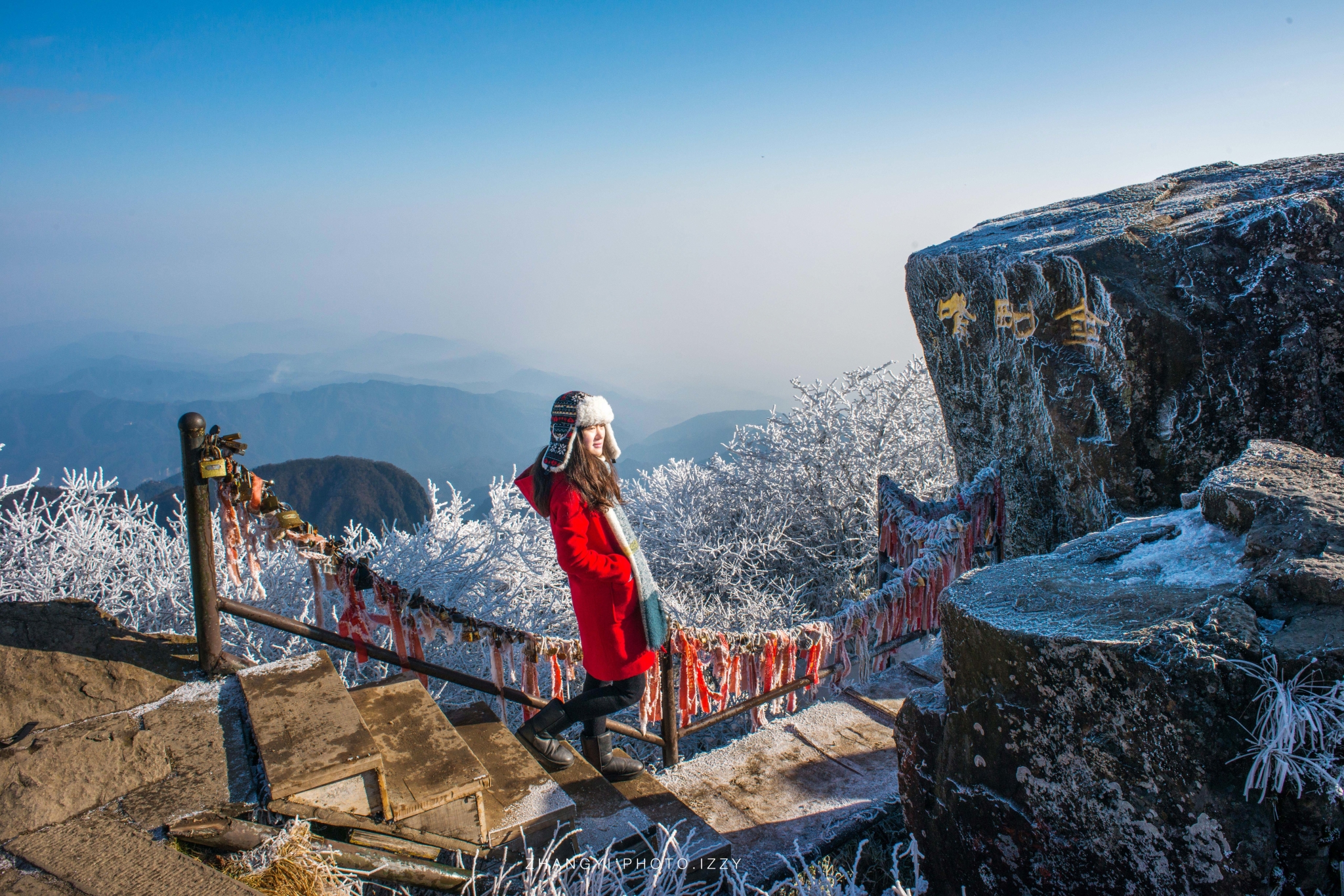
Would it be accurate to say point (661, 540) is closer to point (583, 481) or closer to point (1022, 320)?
point (1022, 320)

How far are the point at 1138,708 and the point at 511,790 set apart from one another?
1.93 meters

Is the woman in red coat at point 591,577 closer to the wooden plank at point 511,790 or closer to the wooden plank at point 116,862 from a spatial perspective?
the wooden plank at point 511,790

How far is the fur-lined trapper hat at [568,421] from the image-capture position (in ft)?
9.16

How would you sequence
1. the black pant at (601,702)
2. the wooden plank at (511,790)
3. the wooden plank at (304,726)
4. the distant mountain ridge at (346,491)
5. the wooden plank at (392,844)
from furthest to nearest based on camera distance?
1. the distant mountain ridge at (346,491)
2. the black pant at (601,702)
3. the wooden plank at (511,790)
4. the wooden plank at (304,726)
5. the wooden plank at (392,844)

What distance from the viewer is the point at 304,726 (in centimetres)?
245

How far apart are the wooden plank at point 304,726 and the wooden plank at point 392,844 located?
0.19 m

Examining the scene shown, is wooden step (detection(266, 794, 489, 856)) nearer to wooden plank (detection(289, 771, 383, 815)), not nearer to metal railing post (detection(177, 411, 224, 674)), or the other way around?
wooden plank (detection(289, 771, 383, 815))

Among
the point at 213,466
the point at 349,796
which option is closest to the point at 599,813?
the point at 349,796

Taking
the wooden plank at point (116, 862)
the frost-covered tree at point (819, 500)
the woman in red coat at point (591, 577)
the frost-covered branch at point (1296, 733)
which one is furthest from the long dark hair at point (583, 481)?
the frost-covered tree at point (819, 500)

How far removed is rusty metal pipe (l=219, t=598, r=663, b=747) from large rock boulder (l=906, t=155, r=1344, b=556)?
277 centimetres

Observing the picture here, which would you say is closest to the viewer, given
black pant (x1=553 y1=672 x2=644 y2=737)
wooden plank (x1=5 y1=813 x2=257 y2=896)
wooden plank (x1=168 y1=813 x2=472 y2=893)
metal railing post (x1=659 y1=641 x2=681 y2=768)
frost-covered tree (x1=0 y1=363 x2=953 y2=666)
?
wooden plank (x1=5 y1=813 x2=257 y2=896)

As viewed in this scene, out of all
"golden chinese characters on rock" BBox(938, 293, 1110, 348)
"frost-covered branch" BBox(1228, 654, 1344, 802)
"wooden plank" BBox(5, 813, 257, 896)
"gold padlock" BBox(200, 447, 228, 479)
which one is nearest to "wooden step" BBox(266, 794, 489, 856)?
"wooden plank" BBox(5, 813, 257, 896)

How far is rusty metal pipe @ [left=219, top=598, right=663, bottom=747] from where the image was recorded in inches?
112

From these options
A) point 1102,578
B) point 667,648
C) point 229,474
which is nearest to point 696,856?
point 667,648
